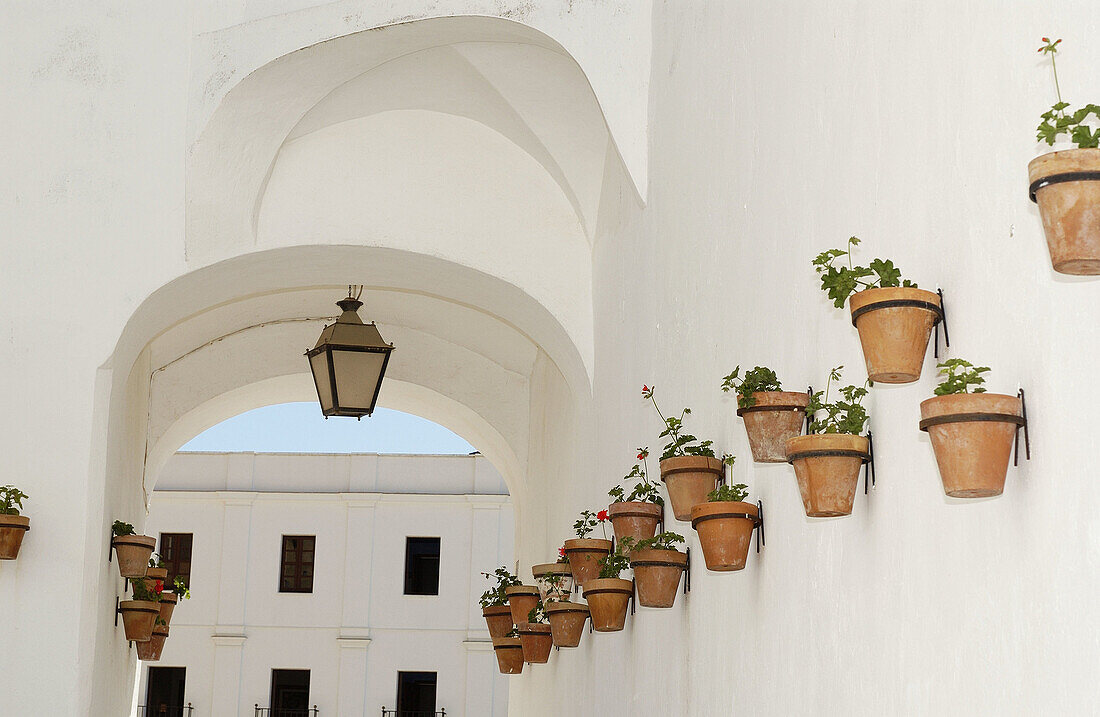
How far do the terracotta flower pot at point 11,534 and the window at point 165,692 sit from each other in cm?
2091

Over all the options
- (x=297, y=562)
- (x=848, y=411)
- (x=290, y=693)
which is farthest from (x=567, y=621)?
(x=297, y=562)

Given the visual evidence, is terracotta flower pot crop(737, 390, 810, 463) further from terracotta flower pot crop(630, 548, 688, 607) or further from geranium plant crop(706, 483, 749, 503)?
terracotta flower pot crop(630, 548, 688, 607)

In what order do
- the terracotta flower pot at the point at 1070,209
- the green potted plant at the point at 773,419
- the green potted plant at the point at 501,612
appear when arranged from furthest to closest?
the green potted plant at the point at 501,612 < the green potted plant at the point at 773,419 < the terracotta flower pot at the point at 1070,209

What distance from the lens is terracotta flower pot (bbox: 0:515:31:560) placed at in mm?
5805

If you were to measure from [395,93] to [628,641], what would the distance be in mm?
3181

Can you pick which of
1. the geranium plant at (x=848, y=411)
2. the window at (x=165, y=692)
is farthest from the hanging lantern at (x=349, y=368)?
the window at (x=165, y=692)

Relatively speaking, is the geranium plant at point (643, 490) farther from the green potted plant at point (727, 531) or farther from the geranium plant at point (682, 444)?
the green potted plant at point (727, 531)

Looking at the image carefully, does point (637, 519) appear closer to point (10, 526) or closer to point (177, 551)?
point (10, 526)

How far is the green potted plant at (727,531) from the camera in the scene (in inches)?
138

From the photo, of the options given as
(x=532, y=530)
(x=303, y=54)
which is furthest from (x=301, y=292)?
(x=303, y=54)

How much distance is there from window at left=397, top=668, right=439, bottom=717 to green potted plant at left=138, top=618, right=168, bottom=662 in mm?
18038

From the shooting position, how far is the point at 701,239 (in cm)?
443

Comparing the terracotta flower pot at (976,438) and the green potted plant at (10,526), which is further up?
the green potted plant at (10,526)

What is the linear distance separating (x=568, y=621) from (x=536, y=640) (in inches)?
42.2
